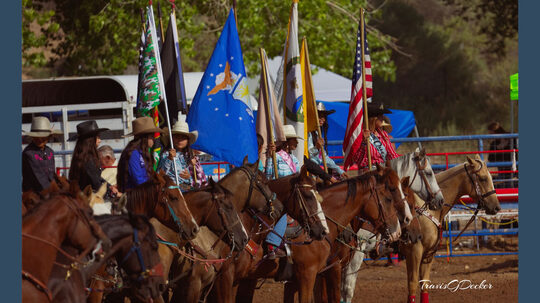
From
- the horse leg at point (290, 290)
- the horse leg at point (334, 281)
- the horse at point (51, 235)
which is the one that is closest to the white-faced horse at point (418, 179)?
the horse leg at point (334, 281)

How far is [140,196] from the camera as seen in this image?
8258 millimetres

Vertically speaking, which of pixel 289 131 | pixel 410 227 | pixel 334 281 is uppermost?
pixel 289 131

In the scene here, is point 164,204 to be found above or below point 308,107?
below

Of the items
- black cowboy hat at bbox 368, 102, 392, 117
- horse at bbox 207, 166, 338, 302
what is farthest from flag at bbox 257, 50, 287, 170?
black cowboy hat at bbox 368, 102, 392, 117

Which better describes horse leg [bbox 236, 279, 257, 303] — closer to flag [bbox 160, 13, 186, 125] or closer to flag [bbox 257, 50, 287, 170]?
flag [bbox 257, 50, 287, 170]

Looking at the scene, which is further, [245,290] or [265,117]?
[265,117]

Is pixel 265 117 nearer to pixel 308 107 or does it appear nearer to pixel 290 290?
pixel 308 107

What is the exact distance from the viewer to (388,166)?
10.5m

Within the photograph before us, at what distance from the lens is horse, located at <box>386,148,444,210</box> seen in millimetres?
11523

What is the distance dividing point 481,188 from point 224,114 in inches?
161

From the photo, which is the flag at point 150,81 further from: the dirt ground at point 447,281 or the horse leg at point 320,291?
the dirt ground at point 447,281

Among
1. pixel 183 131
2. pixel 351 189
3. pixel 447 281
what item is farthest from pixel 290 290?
pixel 447 281

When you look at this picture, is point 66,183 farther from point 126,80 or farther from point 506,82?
point 506,82

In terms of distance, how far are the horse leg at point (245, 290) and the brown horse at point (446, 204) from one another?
2.39m
